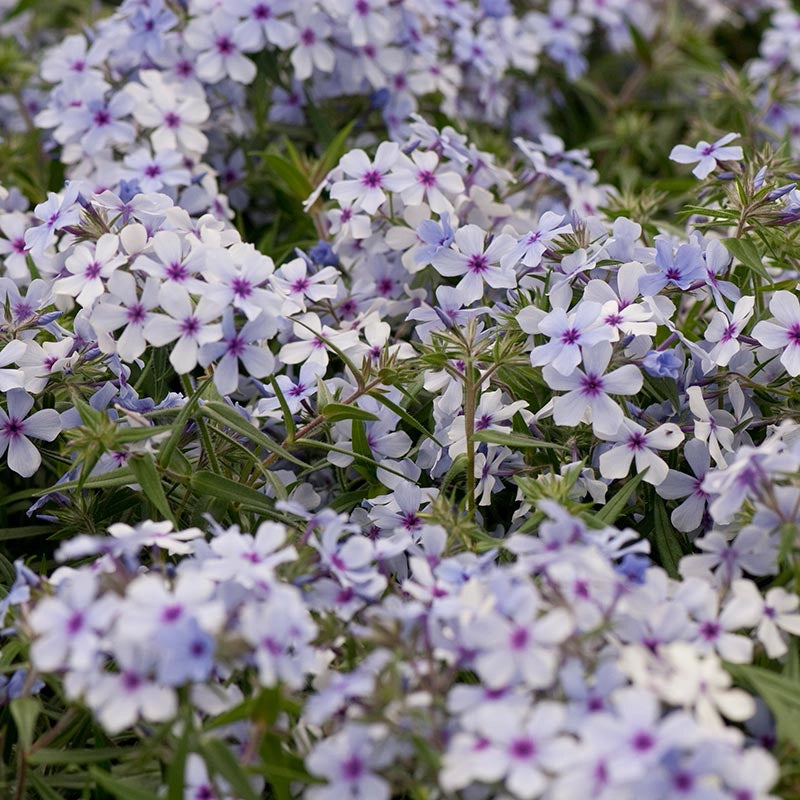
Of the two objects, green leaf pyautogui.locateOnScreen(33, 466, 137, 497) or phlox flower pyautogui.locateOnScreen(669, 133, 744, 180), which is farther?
phlox flower pyautogui.locateOnScreen(669, 133, 744, 180)

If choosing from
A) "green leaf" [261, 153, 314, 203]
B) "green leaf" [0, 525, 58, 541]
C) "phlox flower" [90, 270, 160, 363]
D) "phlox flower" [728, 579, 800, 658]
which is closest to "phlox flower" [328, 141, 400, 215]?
"green leaf" [261, 153, 314, 203]

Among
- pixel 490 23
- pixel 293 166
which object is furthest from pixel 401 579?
pixel 490 23

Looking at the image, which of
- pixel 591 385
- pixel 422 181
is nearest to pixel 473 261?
pixel 422 181

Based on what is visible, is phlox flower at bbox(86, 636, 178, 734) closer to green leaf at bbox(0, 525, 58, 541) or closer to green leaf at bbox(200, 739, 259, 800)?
green leaf at bbox(200, 739, 259, 800)

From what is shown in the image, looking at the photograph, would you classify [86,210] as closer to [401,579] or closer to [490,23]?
[401,579]

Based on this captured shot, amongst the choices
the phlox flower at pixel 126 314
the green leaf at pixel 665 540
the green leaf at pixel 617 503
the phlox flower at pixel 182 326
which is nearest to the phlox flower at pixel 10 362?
the phlox flower at pixel 126 314

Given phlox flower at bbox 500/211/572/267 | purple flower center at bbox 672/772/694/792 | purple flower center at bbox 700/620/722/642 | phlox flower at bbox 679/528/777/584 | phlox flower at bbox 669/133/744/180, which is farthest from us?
phlox flower at bbox 669/133/744/180

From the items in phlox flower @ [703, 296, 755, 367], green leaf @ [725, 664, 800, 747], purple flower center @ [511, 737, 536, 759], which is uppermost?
purple flower center @ [511, 737, 536, 759]
